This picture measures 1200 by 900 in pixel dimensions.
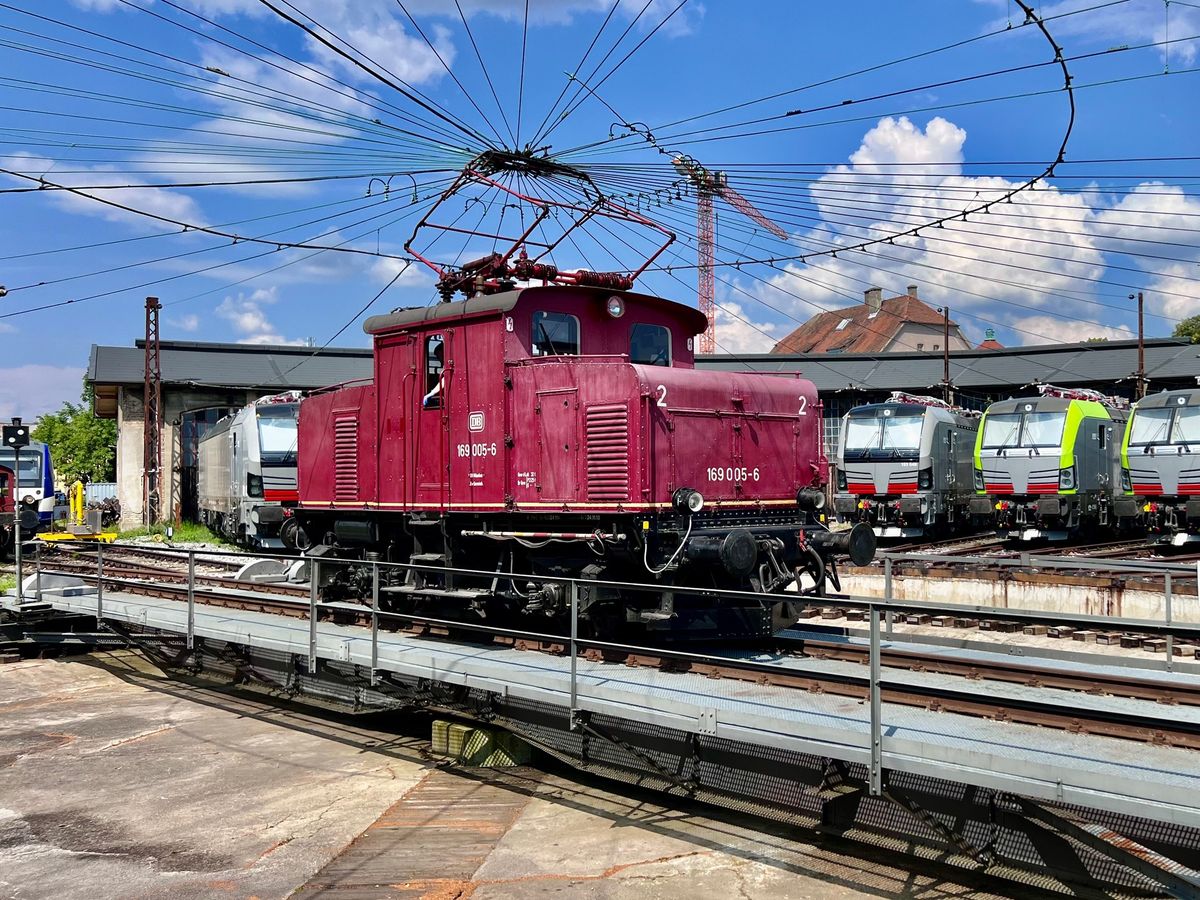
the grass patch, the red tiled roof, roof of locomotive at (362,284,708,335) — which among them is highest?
the red tiled roof

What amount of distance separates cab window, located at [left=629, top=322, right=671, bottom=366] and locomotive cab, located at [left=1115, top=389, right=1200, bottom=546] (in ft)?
45.2

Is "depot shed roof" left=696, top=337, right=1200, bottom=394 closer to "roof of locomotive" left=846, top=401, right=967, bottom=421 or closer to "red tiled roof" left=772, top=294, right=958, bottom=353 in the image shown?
"roof of locomotive" left=846, top=401, right=967, bottom=421

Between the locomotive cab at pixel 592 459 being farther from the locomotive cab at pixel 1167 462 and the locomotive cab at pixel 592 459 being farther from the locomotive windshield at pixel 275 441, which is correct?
the locomotive windshield at pixel 275 441

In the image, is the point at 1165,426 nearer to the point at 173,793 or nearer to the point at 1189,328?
the point at 173,793

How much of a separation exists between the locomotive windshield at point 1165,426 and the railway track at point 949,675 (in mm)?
13552

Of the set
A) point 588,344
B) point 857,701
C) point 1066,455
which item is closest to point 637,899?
point 857,701

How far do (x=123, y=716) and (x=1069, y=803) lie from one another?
9356 mm

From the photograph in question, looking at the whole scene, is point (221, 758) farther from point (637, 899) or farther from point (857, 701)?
point (857, 701)

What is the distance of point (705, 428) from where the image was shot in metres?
9.27

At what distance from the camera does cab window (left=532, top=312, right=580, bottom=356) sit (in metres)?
9.69

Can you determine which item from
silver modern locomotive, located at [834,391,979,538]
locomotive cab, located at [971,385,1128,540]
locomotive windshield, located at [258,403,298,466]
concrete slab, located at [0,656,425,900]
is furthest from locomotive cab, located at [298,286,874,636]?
locomotive cab, located at [971,385,1128,540]

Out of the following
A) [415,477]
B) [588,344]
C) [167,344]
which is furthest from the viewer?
[167,344]

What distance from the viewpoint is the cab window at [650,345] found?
10.3 m

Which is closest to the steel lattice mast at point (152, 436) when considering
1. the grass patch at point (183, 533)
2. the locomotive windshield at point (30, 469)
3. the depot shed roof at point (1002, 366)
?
the grass patch at point (183, 533)
